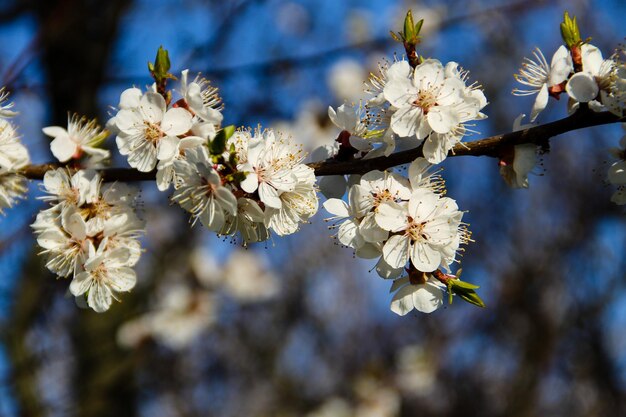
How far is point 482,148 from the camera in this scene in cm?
167

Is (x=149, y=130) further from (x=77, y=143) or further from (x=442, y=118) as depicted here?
(x=442, y=118)

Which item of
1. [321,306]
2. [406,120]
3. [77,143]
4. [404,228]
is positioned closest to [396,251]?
[404,228]

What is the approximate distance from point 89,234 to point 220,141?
0.52 m

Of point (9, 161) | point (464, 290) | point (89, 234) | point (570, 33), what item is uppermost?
point (570, 33)

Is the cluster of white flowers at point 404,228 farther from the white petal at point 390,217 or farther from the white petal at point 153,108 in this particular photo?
the white petal at point 153,108

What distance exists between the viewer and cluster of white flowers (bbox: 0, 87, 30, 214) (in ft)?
5.62

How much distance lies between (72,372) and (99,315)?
570 mm

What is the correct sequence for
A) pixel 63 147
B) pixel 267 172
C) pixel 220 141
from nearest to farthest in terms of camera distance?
1. pixel 220 141
2. pixel 267 172
3. pixel 63 147

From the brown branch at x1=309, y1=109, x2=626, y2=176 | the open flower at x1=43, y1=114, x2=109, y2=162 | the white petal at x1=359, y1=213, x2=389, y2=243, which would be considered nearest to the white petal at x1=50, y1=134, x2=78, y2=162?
the open flower at x1=43, y1=114, x2=109, y2=162

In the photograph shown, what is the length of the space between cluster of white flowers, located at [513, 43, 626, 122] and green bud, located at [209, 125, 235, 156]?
31.3 inches

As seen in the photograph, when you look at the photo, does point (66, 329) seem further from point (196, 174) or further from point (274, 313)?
point (196, 174)

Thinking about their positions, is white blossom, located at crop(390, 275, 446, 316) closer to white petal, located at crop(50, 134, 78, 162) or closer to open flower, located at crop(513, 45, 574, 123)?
open flower, located at crop(513, 45, 574, 123)

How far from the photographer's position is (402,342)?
9.49 meters

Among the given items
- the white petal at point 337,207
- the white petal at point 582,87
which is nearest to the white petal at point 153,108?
the white petal at point 337,207
